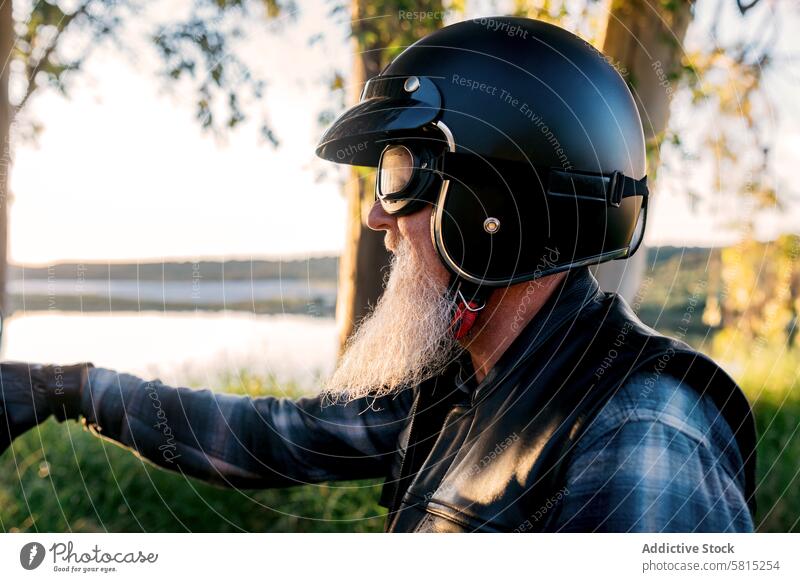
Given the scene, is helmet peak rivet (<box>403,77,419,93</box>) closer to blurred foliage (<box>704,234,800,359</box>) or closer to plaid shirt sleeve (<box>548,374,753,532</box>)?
plaid shirt sleeve (<box>548,374,753,532</box>)

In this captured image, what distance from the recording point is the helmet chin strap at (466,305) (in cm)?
172

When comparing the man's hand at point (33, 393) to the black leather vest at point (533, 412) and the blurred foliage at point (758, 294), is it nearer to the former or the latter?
the black leather vest at point (533, 412)

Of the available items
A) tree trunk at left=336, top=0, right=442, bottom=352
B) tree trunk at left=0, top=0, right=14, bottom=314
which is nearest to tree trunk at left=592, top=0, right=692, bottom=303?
tree trunk at left=336, top=0, right=442, bottom=352

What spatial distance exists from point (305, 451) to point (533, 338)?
729mm

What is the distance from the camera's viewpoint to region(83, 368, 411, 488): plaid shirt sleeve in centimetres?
192

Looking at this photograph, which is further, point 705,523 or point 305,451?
point 305,451

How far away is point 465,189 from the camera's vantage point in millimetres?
1675

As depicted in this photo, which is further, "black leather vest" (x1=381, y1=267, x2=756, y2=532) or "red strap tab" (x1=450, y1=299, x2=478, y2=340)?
"red strap tab" (x1=450, y1=299, x2=478, y2=340)

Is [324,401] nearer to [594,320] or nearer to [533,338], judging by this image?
[533,338]
